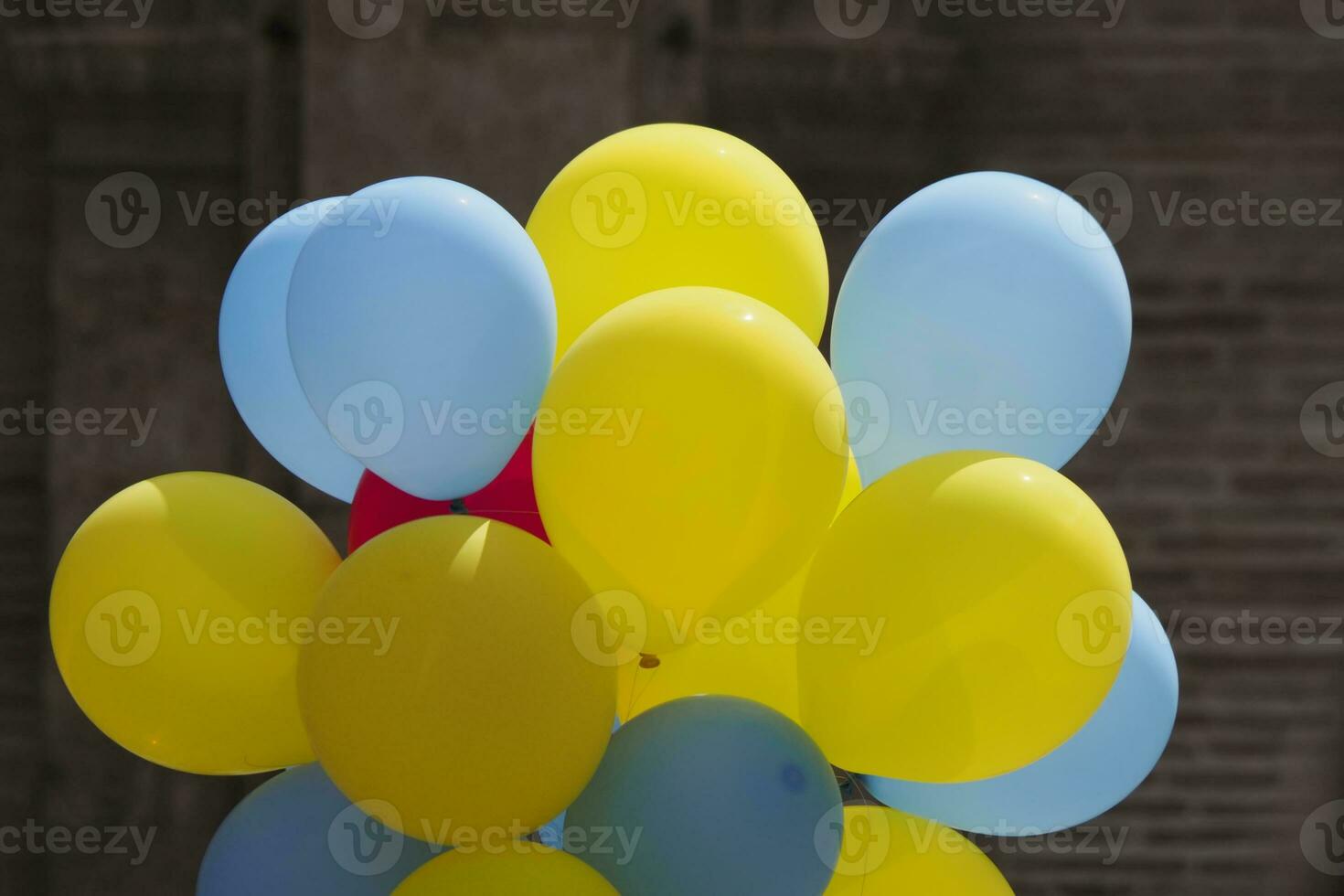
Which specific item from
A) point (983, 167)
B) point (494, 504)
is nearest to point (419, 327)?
point (494, 504)

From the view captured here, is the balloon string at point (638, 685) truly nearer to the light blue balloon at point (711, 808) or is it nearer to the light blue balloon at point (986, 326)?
the light blue balloon at point (711, 808)

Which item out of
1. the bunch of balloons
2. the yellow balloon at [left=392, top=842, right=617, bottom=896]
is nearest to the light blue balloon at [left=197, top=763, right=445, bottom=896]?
the bunch of balloons

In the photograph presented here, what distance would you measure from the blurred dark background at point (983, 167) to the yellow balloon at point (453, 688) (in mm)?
1842

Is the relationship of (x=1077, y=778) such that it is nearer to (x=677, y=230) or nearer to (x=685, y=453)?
(x=685, y=453)

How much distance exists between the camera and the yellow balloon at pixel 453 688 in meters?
1.27

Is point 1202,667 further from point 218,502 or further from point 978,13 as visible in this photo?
point 218,502

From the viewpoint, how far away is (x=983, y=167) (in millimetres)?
3160

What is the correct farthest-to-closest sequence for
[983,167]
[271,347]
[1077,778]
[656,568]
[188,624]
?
1. [983,167]
2. [271,347]
3. [1077,778]
4. [188,624]
5. [656,568]

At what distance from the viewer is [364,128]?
305 centimetres

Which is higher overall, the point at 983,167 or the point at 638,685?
the point at 983,167

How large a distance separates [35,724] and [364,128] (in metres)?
1.66

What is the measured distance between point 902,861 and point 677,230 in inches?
32.6

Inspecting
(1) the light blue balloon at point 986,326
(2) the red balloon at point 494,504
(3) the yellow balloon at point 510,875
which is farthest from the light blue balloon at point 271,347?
(1) the light blue balloon at point 986,326

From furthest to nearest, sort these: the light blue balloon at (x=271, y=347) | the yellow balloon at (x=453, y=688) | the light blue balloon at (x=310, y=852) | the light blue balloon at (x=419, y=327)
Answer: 1. the light blue balloon at (x=271, y=347)
2. the light blue balloon at (x=310, y=852)
3. the light blue balloon at (x=419, y=327)
4. the yellow balloon at (x=453, y=688)
